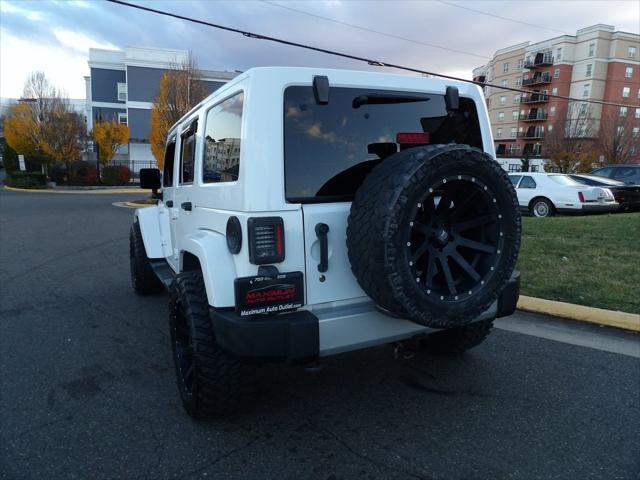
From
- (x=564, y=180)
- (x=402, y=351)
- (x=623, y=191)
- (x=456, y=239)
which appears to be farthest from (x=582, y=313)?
(x=623, y=191)

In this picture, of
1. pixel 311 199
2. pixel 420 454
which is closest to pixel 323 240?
pixel 311 199

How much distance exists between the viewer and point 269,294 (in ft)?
7.91

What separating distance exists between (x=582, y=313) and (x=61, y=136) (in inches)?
1196

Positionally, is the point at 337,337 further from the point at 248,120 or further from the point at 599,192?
the point at 599,192

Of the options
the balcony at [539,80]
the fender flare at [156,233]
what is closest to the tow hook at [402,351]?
the fender flare at [156,233]

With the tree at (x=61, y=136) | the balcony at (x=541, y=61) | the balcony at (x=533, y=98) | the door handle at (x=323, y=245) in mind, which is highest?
the balcony at (x=541, y=61)

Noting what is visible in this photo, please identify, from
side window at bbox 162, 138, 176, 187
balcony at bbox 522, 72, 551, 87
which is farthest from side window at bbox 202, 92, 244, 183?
balcony at bbox 522, 72, 551, 87

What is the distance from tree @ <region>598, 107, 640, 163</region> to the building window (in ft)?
137

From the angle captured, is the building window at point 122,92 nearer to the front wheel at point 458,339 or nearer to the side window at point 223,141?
the side window at point 223,141

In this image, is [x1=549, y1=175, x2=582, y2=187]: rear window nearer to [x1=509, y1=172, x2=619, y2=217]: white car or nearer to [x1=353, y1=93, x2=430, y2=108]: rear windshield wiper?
[x1=509, y1=172, x2=619, y2=217]: white car

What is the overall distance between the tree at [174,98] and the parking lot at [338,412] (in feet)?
54.0

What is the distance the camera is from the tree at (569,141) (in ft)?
94.2

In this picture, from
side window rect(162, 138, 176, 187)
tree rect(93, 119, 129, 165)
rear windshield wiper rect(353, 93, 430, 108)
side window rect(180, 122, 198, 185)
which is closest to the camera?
rear windshield wiper rect(353, 93, 430, 108)

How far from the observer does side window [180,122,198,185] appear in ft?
11.9
